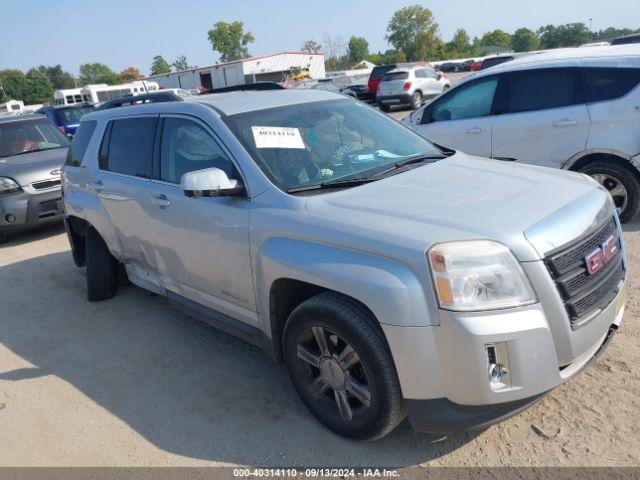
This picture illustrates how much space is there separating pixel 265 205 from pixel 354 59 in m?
112

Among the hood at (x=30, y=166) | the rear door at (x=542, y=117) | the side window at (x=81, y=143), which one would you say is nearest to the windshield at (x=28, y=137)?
the hood at (x=30, y=166)

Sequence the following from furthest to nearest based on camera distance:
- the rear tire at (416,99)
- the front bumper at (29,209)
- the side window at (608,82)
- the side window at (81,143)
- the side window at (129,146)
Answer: the rear tire at (416,99), the front bumper at (29,209), the side window at (608,82), the side window at (81,143), the side window at (129,146)

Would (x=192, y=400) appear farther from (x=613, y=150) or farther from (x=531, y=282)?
(x=613, y=150)

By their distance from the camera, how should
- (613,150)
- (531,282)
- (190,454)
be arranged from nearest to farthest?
(531,282), (190,454), (613,150)

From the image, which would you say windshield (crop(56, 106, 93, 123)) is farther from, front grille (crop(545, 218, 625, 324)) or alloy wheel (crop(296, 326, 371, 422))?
front grille (crop(545, 218, 625, 324))

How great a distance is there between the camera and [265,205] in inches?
123

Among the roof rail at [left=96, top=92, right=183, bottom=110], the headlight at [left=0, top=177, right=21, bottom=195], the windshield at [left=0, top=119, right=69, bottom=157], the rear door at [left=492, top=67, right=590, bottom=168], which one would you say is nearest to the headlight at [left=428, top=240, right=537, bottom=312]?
the roof rail at [left=96, top=92, right=183, bottom=110]

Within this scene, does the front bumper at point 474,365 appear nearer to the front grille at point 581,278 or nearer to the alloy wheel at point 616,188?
the front grille at point 581,278

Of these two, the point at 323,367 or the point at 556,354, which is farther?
the point at 323,367

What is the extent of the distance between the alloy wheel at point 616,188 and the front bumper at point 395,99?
16762 millimetres

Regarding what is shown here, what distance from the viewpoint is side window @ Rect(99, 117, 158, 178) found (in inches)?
166

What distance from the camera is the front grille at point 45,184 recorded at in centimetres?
779

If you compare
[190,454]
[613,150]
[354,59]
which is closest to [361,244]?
[190,454]

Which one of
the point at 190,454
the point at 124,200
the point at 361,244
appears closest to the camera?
the point at 361,244
